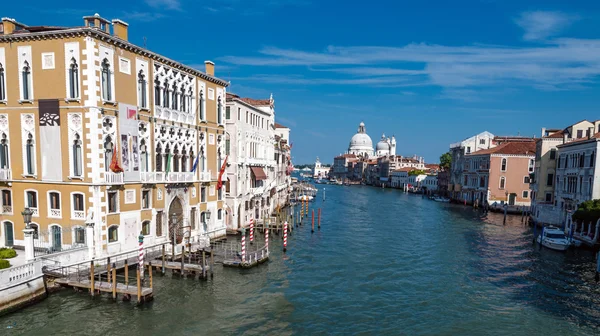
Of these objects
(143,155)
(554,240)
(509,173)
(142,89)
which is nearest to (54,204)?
(143,155)

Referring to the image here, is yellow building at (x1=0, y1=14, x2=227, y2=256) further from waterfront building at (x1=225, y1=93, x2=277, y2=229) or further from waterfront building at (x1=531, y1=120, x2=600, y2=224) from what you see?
waterfront building at (x1=531, y1=120, x2=600, y2=224)

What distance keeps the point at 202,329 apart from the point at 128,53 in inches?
522

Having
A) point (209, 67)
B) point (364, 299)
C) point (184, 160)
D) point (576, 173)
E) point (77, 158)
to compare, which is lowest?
point (364, 299)

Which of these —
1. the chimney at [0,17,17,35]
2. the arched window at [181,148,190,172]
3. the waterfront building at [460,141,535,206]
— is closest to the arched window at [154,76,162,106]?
the arched window at [181,148,190,172]

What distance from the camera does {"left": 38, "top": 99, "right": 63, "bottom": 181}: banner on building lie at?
17531 millimetres

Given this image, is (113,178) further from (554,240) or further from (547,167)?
(547,167)

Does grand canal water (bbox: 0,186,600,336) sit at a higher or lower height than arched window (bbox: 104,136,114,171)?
lower

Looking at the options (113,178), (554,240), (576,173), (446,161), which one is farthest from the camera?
(446,161)

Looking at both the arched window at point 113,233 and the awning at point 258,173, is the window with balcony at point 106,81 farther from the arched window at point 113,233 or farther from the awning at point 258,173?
the awning at point 258,173

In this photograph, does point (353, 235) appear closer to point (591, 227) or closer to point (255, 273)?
point (255, 273)

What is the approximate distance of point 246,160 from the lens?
102 feet

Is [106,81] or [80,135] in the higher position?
[106,81]

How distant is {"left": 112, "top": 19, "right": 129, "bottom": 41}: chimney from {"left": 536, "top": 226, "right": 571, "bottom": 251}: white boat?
2983cm

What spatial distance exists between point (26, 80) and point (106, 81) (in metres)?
3.73
